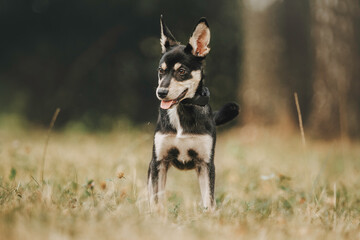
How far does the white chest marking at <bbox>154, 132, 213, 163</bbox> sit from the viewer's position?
9.55ft

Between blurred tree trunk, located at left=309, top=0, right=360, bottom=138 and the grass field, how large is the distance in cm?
110

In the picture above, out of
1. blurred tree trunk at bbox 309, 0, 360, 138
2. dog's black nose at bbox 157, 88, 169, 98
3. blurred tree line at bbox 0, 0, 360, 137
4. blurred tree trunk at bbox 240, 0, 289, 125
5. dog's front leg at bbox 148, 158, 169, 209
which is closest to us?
dog's black nose at bbox 157, 88, 169, 98

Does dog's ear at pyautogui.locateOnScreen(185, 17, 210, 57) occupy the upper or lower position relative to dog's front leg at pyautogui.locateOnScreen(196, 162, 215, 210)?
upper

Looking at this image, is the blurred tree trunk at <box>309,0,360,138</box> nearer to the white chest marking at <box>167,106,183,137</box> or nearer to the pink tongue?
the white chest marking at <box>167,106,183,137</box>

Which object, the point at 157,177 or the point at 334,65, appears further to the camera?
the point at 334,65

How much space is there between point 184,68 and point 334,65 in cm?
523

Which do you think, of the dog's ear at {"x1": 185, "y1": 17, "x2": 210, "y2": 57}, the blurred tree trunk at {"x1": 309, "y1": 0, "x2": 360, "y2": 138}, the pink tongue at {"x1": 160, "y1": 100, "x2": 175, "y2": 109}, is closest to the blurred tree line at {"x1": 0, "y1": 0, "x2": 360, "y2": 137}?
the blurred tree trunk at {"x1": 309, "y1": 0, "x2": 360, "y2": 138}

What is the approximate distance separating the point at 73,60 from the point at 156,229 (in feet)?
25.3

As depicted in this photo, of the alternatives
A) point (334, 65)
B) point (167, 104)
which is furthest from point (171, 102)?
point (334, 65)

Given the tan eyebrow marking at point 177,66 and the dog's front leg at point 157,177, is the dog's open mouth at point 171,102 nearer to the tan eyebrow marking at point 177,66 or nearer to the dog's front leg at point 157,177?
the tan eyebrow marking at point 177,66

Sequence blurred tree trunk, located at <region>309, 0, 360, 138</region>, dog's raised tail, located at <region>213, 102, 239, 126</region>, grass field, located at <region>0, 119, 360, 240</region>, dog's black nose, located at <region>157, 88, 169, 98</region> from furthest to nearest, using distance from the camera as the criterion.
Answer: blurred tree trunk, located at <region>309, 0, 360, 138</region>
dog's raised tail, located at <region>213, 102, 239, 126</region>
dog's black nose, located at <region>157, 88, 169, 98</region>
grass field, located at <region>0, 119, 360, 240</region>

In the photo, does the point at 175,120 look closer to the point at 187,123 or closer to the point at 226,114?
the point at 187,123

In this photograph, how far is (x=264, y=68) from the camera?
27.3 ft

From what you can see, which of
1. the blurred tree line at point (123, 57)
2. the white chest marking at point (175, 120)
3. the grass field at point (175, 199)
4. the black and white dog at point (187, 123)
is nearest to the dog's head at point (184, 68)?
the black and white dog at point (187, 123)
